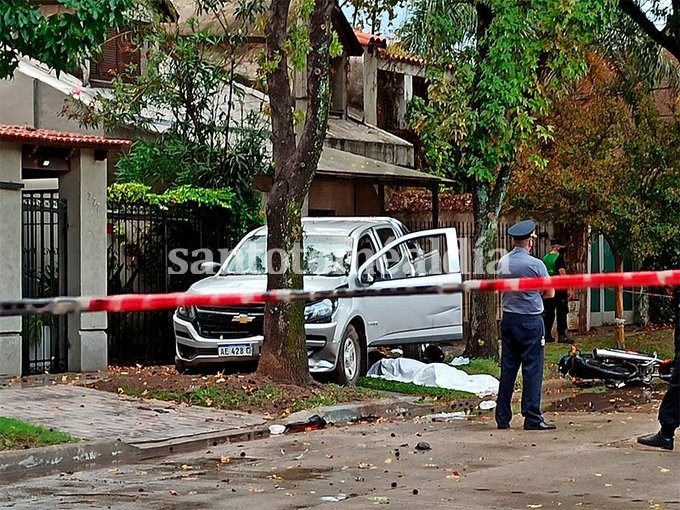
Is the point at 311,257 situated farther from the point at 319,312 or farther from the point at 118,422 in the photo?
the point at 118,422

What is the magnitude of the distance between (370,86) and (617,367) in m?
14.1

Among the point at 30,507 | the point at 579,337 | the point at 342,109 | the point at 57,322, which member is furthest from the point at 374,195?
the point at 30,507

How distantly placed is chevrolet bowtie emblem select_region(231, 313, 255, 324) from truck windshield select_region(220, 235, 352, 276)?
0.86 meters

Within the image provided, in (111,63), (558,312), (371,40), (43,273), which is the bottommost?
A: (558,312)

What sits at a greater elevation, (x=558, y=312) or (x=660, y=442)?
(x=558, y=312)

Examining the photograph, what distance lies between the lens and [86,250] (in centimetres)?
1648

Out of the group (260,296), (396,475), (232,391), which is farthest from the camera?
(232,391)

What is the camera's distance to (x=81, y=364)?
53.8 feet

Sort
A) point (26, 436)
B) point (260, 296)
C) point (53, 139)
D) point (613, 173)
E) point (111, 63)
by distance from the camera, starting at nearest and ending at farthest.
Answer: point (260, 296) → point (26, 436) → point (53, 139) → point (613, 173) → point (111, 63)

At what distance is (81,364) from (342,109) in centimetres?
1330

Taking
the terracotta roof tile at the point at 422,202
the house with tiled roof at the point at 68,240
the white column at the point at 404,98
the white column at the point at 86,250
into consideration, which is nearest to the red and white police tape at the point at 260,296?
the house with tiled roof at the point at 68,240

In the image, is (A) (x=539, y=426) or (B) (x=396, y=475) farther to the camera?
Result: (A) (x=539, y=426)

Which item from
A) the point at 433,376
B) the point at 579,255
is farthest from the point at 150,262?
the point at 579,255

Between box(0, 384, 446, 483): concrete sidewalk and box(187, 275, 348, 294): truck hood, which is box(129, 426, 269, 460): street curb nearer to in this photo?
box(0, 384, 446, 483): concrete sidewalk
